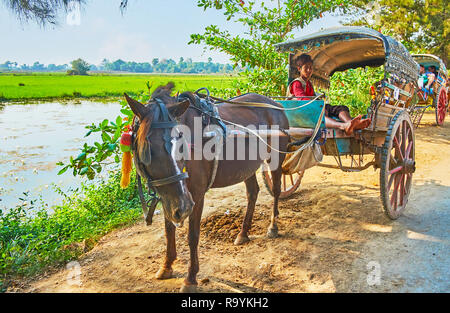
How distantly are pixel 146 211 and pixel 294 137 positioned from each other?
233 centimetres

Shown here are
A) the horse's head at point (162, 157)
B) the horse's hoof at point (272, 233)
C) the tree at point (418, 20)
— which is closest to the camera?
the horse's head at point (162, 157)

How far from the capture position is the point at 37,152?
10.2m

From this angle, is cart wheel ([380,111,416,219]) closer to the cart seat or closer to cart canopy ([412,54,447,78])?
the cart seat

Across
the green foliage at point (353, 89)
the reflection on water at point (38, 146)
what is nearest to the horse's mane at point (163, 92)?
the reflection on water at point (38, 146)

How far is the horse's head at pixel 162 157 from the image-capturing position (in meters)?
2.43

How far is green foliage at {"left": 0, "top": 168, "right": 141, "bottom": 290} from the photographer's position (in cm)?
365

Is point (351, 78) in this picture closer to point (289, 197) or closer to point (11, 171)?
point (289, 197)

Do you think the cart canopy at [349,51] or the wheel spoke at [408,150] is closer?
the cart canopy at [349,51]

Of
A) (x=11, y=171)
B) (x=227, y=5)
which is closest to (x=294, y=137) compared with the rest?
(x=227, y=5)

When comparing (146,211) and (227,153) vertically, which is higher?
(227,153)

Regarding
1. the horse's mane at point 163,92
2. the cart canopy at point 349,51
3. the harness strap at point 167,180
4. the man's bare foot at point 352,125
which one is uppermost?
the cart canopy at point 349,51

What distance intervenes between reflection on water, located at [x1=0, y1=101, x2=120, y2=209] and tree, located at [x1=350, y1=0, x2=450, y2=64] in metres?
16.6

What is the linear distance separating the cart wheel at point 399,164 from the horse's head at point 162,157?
265 centimetres

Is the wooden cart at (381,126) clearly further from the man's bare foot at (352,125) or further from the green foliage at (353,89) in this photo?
the green foliage at (353,89)
